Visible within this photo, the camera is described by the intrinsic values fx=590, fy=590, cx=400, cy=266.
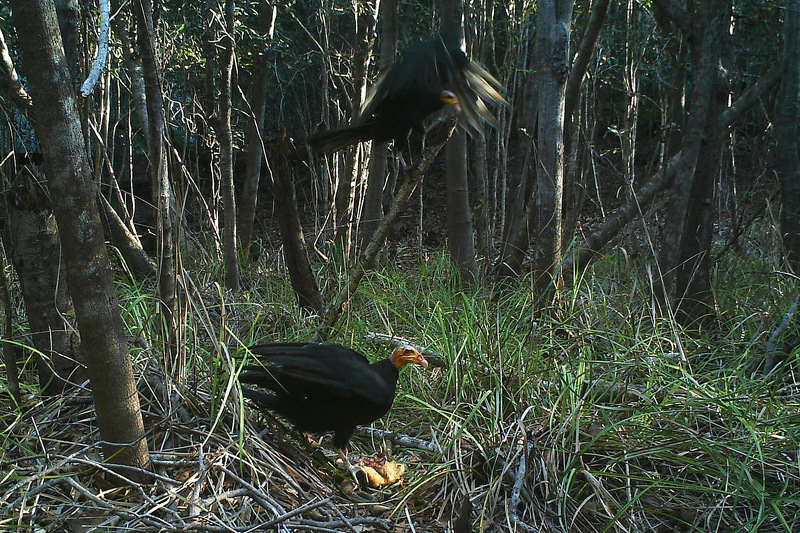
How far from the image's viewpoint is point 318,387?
233 centimetres

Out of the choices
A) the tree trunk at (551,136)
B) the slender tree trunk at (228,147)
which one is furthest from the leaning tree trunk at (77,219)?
the slender tree trunk at (228,147)

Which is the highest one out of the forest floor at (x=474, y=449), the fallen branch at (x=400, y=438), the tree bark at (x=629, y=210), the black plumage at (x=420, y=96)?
the black plumage at (x=420, y=96)

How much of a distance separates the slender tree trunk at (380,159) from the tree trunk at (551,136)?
1.86 metres

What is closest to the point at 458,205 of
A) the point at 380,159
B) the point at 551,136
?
the point at 380,159

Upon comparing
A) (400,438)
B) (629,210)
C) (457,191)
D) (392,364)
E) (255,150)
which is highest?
(255,150)

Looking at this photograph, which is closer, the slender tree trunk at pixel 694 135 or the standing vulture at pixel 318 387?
the standing vulture at pixel 318 387

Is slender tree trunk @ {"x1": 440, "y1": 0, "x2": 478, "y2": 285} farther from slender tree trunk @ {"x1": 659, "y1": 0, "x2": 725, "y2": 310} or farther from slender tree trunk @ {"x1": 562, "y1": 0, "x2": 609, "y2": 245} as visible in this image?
slender tree trunk @ {"x1": 659, "y1": 0, "x2": 725, "y2": 310}

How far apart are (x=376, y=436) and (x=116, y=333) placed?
140 cm

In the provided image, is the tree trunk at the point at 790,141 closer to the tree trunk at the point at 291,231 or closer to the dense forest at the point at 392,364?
the dense forest at the point at 392,364

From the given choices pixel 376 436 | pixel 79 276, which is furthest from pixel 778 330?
pixel 79 276

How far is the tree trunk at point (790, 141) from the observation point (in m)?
3.70

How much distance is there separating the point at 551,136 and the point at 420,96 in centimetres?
78

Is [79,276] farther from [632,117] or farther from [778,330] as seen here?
[632,117]

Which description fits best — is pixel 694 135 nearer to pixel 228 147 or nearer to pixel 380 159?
pixel 380 159
